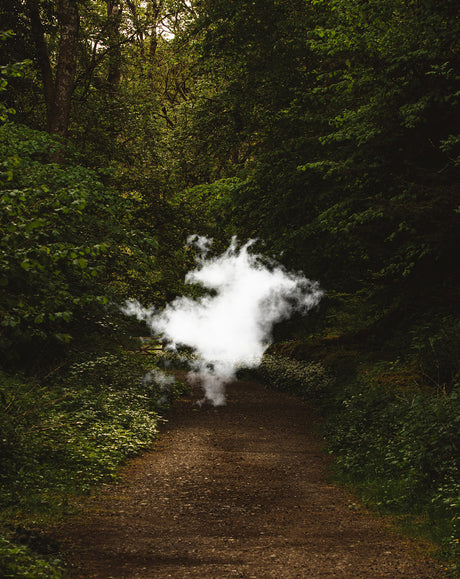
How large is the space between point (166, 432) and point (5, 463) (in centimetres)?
602

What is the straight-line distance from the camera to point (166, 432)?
13547 millimetres

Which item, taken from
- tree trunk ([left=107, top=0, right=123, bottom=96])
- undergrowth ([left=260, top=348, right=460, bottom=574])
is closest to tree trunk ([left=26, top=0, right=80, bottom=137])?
tree trunk ([left=107, top=0, right=123, bottom=96])

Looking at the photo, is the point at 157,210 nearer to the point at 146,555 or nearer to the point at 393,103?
the point at 393,103

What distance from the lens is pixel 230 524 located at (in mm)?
7246

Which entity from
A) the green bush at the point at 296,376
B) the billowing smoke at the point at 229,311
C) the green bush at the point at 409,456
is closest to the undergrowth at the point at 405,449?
the green bush at the point at 409,456

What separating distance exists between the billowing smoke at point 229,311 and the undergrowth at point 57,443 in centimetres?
879

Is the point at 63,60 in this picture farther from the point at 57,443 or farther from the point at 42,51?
the point at 57,443

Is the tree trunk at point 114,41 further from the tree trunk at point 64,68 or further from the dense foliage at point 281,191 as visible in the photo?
the tree trunk at point 64,68

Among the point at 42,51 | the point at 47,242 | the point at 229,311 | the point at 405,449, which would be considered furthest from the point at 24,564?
the point at 229,311

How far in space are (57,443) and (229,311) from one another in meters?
20.2

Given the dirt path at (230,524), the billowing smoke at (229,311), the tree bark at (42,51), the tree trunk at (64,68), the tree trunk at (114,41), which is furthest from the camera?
the billowing smoke at (229,311)

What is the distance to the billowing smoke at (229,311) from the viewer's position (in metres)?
24.2

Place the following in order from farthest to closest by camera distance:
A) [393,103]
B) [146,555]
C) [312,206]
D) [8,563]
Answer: [312,206] < [393,103] < [146,555] < [8,563]

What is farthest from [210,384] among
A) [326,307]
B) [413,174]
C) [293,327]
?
[413,174]
